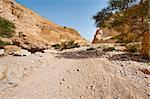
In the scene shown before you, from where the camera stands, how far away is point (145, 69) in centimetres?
1013

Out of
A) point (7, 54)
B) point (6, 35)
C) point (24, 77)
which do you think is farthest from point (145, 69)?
point (6, 35)

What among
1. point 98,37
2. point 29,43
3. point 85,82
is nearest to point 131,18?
point 85,82

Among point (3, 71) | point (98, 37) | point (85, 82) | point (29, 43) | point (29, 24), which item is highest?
point (29, 24)

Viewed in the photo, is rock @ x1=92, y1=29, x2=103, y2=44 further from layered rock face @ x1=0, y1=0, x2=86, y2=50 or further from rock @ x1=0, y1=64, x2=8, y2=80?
rock @ x1=0, y1=64, x2=8, y2=80

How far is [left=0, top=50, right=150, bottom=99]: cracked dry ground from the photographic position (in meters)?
8.53

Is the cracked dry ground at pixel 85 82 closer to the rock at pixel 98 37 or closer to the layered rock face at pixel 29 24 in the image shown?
the rock at pixel 98 37

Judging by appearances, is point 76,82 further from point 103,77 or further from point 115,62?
point 115,62

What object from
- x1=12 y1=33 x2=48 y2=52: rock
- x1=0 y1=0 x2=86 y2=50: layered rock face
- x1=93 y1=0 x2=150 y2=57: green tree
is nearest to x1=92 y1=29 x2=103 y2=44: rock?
x1=0 y1=0 x2=86 y2=50: layered rock face

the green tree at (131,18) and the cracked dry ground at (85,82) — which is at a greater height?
the green tree at (131,18)

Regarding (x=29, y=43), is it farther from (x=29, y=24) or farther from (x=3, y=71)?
(x=29, y=24)

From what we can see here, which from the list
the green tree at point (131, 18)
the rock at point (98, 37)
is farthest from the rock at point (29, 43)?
the rock at point (98, 37)

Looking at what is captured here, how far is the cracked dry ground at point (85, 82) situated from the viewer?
853 centimetres

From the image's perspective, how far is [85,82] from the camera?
9.38 metres

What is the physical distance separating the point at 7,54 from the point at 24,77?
16.3 feet
